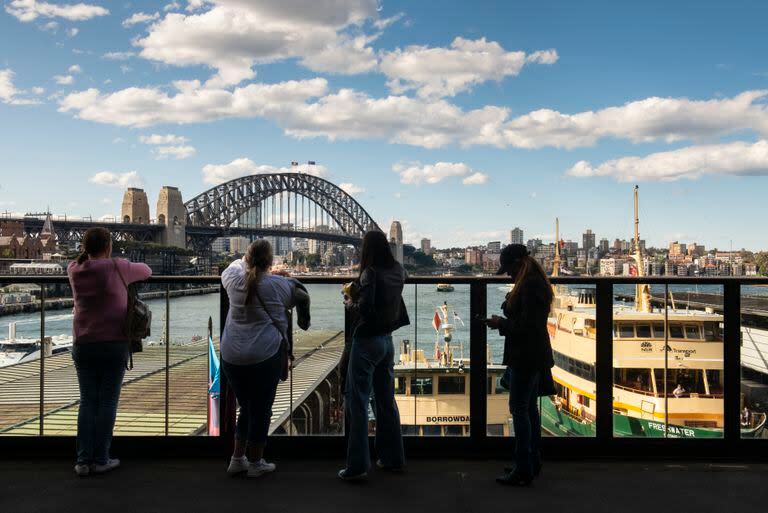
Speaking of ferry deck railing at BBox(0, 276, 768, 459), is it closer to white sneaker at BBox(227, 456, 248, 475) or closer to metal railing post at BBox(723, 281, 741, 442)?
metal railing post at BBox(723, 281, 741, 442)

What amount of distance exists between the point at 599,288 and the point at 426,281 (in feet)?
3.42

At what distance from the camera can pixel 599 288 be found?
388 centimetres

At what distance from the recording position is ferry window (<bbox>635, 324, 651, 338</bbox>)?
23.0 ft

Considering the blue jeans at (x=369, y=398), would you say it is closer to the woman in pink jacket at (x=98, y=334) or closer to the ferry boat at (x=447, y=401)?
the ferry boat at (x=447, y=401)

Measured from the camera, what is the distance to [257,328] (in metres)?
3.24

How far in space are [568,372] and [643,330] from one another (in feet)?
3.12

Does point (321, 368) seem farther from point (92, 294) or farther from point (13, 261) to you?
point (13, 261)

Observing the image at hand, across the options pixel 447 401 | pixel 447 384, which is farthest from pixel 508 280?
pixel 447 384

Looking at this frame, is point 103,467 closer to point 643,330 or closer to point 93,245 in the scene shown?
point 93,245

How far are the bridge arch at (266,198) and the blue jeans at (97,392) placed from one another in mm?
84509

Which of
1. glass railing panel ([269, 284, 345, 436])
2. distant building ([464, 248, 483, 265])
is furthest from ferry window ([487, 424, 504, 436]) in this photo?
distant building ([464, 248, 483, 265])

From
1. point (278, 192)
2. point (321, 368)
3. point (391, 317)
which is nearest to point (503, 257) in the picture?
point (391, 317)

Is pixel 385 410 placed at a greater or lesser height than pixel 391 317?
lesser

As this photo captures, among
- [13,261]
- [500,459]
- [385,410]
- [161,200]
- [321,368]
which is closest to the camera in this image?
[385,410]
